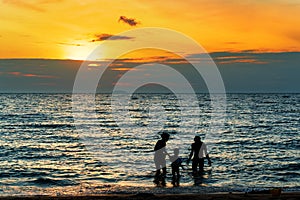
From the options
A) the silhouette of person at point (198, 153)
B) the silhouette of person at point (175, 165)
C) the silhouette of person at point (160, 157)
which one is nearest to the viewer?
the silhouette of person at point (175, 165)

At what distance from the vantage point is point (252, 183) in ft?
62.8

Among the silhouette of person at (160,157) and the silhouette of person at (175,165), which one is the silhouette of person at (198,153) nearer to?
the silhouette of person at (160,157)

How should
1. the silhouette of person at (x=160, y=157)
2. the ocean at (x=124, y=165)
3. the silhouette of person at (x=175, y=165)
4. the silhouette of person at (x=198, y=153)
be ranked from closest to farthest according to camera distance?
→ 1. the ocean at (x=124, y=165)
2. the silhouette of person at (x=175, y=165)
3. the silhouette of person at (x=160, y=157)
4. the silhouette of person at (x=198, y=153)

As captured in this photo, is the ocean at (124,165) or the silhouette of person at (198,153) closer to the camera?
the ocean at (124,165)

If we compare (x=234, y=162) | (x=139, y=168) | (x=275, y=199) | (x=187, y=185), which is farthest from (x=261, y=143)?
(x=275, y=199)

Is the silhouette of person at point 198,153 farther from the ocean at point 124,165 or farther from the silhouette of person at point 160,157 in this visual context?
the silhouette of person at point 160,157

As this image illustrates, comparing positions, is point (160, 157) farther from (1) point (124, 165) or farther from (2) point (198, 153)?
(1) point (124, 165)

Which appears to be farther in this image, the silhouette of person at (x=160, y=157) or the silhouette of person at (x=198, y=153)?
the silhouette of person at (x=198, y=153)

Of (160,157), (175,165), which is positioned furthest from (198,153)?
(175,165)

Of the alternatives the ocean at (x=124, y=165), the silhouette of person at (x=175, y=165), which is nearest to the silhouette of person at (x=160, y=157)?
the ocean at (x=124, y=165)

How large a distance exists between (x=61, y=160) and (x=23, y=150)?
614 centimetres

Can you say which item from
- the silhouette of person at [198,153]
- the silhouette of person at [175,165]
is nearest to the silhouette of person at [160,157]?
the silhouette of person at [175,165]

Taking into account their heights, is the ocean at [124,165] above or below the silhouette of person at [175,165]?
below

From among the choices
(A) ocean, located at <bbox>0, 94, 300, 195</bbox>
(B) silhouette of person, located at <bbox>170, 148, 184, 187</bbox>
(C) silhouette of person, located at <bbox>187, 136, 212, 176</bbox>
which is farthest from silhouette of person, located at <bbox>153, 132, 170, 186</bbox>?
(C) silhouette of person, located at <bbox>187, 136, 212, 176</bbox>
